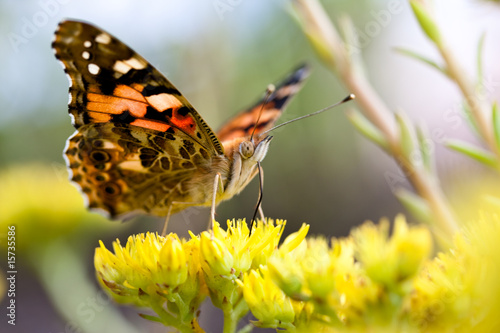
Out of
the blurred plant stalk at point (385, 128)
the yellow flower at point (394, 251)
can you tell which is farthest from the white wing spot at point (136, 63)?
the yellow flower at point (394, 251)

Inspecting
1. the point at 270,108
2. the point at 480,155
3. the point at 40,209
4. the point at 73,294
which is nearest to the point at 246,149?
the point at 270,108

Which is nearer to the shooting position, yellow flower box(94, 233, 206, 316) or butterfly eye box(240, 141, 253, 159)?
yellow flower box(94, 233, 206, 316)

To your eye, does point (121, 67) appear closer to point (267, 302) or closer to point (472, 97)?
point (267, 302)

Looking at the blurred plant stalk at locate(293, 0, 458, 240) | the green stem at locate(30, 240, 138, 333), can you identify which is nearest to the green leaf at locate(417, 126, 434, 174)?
the blurred plant stalk at locate(293, 0, 458, 240)

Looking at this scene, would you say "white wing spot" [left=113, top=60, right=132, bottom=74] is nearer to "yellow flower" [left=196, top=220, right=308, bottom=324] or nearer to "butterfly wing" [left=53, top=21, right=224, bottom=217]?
"butterfly wing" [left=53, top=21, right=224, bottom=217]

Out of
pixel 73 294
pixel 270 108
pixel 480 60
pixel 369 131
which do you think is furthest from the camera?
pixel 73 294
